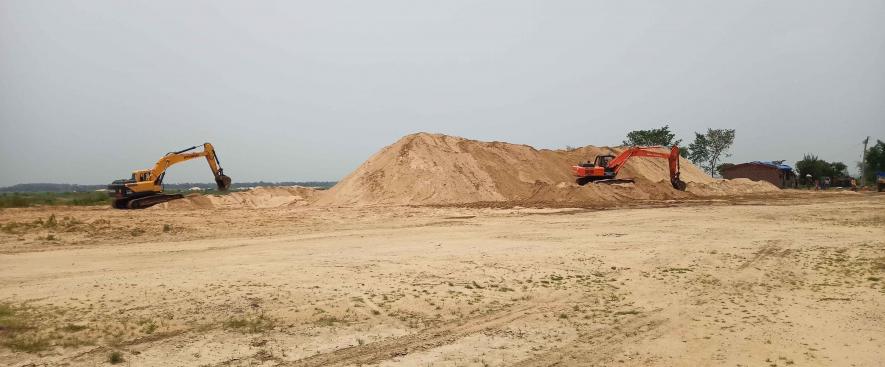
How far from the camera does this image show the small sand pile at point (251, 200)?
3003 centimetres

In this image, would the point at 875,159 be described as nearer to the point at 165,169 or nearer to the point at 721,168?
the point at 721,168

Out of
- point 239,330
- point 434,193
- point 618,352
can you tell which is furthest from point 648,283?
point 434,193

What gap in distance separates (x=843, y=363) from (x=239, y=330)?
7.62 m

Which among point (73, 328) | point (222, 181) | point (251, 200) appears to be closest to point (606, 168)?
point (251, 200)

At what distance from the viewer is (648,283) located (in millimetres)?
10289

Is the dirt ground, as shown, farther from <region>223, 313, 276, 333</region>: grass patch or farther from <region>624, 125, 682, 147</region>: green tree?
<region>624, 125, 682, 147</region>: green tree

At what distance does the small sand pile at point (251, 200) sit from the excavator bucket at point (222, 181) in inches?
25.7

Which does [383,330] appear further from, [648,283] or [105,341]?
[648,283]

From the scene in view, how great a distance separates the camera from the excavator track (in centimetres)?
2894

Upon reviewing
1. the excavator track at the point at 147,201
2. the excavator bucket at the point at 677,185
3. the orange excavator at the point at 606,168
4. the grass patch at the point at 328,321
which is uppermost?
the orange excavator at the point at 606,168

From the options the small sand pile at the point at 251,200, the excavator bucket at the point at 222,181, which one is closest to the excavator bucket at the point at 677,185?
the small sand pile at the point at 251,200

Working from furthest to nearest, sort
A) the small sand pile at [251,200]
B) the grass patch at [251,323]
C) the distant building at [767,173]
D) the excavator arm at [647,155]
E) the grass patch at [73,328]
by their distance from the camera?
1. the distant building at [767,173]
2. the excavator arm at [647,155]
3. the small sand pile at [251,200]
4. the grass patch at [251,323]
5. the grass patch at [73,328]

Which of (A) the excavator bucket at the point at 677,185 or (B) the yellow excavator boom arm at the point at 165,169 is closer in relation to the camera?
(B) the yellow excavator boom arm at the point at 165,169

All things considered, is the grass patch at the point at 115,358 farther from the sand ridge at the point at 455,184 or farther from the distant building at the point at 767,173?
the distant building at the point at 767,173
